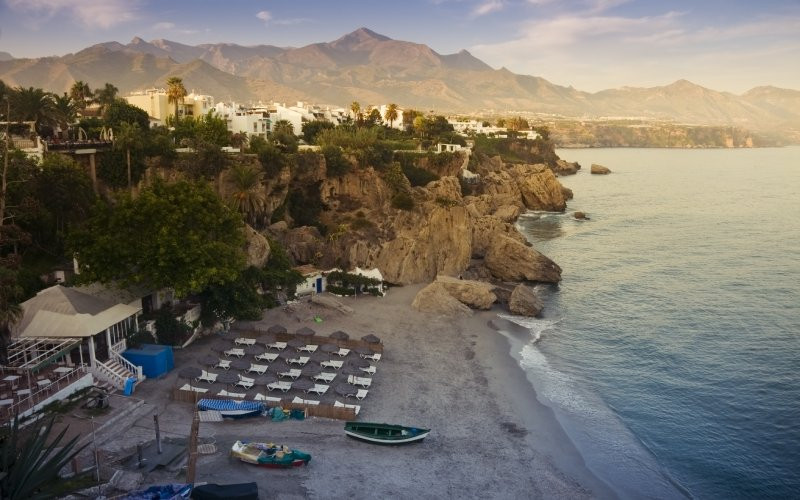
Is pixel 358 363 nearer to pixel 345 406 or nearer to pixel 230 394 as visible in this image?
pixel 345 406

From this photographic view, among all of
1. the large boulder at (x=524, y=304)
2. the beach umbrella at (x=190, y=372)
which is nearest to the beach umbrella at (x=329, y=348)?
the beach umbrella at (x=190, y=372)

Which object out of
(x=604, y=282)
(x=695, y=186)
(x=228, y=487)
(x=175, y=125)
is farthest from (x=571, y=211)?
(x=228, y=487)

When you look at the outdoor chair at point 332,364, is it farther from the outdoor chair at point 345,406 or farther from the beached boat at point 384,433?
the beached boat at point 384,433

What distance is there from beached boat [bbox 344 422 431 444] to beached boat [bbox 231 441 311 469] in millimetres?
2765

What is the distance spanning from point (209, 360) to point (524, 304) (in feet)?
80.4

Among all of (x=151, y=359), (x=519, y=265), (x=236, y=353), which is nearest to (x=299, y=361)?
(x=236, y=353)

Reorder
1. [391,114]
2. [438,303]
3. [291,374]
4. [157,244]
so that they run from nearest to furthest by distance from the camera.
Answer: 1. [291,374]
2. [157,244]
3. [438,303]
4. [391,114]

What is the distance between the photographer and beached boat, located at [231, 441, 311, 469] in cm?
2092

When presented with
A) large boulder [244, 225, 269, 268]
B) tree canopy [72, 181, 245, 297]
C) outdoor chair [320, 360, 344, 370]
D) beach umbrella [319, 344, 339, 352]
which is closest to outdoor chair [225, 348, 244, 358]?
tree canopy [72, 181, 245, 297]

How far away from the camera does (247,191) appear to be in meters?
49.0

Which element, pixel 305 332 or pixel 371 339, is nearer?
pixel 371 339

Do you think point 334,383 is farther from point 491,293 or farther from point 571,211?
point 571,211

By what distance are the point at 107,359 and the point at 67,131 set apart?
35.0 metres

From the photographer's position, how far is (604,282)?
5388cm
